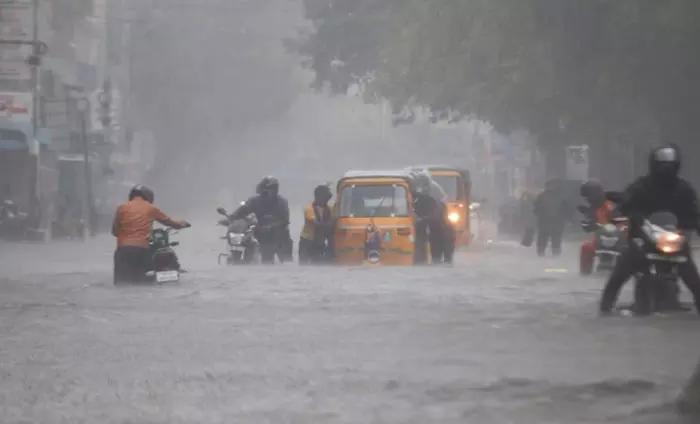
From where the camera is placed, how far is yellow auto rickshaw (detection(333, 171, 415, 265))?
29547 mm

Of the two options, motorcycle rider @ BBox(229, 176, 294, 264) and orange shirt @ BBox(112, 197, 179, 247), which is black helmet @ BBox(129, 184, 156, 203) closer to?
orange shirt @ BBox(112, 197, 179, 247)

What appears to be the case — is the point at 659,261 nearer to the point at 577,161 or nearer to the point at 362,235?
the point at 362,235

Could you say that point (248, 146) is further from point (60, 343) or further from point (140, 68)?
point (60, 343)

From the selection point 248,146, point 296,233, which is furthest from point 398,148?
point 296,233

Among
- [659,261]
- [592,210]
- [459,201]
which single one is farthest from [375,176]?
[659,261]

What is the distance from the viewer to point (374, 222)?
97.5 feet

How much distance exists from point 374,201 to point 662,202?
623 inches

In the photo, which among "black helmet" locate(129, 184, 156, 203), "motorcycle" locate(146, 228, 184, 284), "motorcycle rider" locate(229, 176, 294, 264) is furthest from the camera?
"motorcycle rider" locate(229, 176, 294, 264)

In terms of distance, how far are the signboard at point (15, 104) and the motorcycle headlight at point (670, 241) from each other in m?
44.5

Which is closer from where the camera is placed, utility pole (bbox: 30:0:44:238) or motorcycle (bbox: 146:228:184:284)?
motorcycle (bbox: 146:228:184:284)

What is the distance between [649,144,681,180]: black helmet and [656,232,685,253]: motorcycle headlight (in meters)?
0.61

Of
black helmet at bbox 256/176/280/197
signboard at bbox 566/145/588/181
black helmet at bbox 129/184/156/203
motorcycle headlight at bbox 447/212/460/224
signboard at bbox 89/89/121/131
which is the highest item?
signboard at bbox 89/89/121/131

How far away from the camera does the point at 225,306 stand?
56.5 feet

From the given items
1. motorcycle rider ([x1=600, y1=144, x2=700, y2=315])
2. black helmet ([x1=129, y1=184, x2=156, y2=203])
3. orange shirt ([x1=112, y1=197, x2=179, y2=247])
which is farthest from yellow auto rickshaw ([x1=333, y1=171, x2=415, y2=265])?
motorcycle rider ([x1=600, y1=144, x2=700, y2=315])
